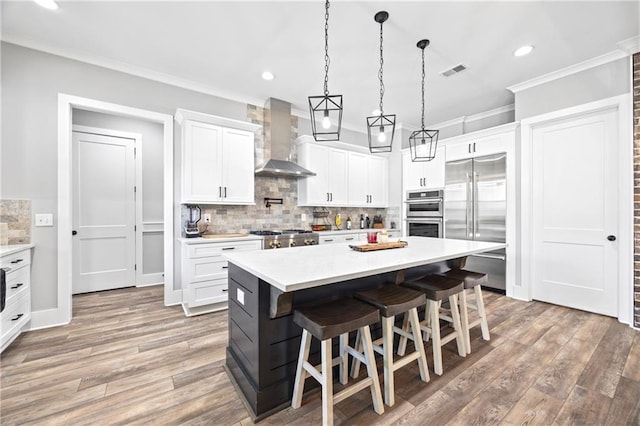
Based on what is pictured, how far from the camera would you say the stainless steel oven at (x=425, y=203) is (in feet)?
15.0

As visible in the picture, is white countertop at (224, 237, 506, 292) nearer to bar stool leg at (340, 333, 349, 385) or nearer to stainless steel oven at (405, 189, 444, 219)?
bar stool leg at (340, 333, 349, 385)

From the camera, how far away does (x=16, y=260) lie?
7.90ft

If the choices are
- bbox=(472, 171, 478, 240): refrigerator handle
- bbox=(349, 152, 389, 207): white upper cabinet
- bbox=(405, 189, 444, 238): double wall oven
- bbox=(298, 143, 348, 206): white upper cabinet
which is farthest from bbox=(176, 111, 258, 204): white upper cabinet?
bbox=(472, 171, 478, 240): refrigerator handle

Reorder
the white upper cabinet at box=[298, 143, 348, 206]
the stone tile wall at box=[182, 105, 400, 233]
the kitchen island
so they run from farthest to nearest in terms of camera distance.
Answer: the white upper cabinet at box=[298, 143, 348, 206] < the stone tile wall at box=[182, 105, 400, 233] < the kitchen island

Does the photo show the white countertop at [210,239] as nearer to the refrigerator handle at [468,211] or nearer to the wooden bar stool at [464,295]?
the wooden bar stool at [464,295]

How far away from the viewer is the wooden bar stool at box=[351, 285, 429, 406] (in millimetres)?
1663

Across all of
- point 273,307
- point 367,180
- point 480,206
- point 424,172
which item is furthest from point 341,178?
point 273,307

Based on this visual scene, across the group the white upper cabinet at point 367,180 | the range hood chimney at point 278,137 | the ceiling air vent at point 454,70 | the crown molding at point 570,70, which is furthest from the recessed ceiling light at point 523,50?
the range hood chimney at point 278,137

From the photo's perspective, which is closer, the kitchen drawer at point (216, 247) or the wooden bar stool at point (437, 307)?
the wooden bar stool at point (437, 307)

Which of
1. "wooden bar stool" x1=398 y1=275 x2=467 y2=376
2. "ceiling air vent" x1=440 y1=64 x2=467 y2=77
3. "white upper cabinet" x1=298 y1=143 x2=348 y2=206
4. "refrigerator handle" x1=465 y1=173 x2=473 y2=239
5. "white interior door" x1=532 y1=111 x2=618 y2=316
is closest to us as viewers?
"wooden bar stool" x1=398 y1=275 x2=467 y2=376

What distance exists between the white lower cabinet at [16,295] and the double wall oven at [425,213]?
5.23 meters

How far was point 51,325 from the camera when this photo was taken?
9.00 feet

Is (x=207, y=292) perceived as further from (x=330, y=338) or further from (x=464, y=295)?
(x=464, y=295)

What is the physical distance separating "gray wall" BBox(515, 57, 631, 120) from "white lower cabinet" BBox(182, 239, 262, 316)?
4.22 m
